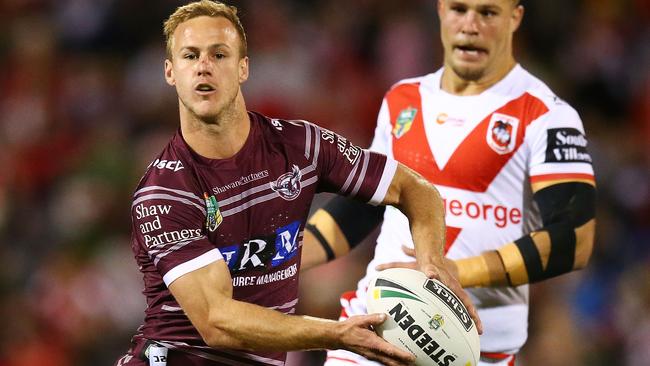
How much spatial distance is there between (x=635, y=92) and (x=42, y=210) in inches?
211

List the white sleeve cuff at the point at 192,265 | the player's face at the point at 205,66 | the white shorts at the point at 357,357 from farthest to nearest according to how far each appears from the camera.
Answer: the white shorts at the point at 357,357
the player's face at the point at 205,66
the white sleeve cuff at the point at 192,265

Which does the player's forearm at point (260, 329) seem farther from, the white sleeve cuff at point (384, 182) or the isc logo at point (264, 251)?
the white sleeve cuff at point (384, 182)

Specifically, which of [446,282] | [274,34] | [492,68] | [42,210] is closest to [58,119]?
[42,210]

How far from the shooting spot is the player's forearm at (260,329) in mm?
4082

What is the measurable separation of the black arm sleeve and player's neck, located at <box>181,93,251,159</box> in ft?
4.62

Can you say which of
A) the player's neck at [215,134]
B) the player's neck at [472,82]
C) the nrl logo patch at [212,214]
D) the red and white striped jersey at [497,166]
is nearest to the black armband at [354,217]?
the red and white striped jersey at [497,166]

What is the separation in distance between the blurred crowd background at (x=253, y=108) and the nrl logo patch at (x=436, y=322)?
4116 mm

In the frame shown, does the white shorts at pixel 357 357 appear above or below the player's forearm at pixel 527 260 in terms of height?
below

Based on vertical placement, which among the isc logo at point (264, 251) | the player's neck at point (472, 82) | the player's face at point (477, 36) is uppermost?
the player's face at point (477, 36)

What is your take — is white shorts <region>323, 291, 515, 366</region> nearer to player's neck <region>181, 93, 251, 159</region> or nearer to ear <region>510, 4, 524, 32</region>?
player's neck <region>181, 93, 251, 159</region>

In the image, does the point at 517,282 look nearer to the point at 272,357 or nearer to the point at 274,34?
the point at 272,357

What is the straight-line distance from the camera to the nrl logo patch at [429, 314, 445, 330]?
428 centimetres

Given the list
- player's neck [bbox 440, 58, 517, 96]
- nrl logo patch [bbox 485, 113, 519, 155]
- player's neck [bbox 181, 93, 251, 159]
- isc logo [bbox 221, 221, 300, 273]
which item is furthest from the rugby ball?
player's neck [bbox 440, 58, 517, 96]

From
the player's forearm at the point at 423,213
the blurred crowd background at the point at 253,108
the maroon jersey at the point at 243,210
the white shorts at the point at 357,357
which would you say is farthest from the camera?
the blurred crowd background at the point at 253,108
